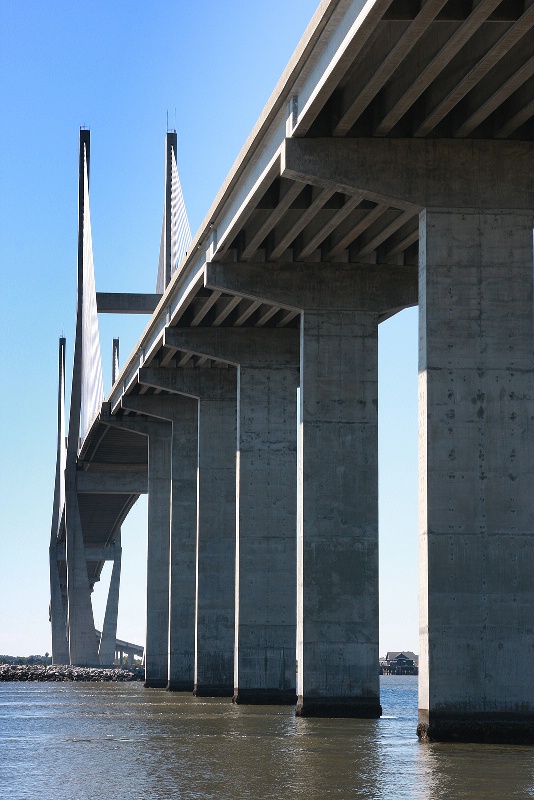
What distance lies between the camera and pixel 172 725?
106 feet

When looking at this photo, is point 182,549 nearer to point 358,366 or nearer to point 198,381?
point 198,381

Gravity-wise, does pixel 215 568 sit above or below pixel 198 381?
below

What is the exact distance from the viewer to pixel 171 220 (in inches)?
2785

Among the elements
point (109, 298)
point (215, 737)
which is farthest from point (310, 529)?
point (109, 298)

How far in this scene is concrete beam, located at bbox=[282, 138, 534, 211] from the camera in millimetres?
26609

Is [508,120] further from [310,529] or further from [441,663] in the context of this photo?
[310,529]

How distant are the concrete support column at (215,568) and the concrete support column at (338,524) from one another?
1488cm

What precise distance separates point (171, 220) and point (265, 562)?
101 ft

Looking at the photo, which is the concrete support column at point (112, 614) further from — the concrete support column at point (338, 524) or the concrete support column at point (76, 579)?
the concrete support column at point (338, 524)

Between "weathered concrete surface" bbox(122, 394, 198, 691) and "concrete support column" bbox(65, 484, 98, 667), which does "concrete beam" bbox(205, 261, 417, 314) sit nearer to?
"weathered concrete surface" bbox(122, 394, 198, 691)

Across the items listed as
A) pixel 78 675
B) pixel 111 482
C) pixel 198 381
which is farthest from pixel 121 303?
pixel 198 381

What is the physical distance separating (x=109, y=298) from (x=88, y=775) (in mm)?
62230

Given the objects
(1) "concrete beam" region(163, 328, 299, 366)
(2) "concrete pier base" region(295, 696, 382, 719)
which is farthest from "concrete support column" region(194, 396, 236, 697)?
(2) "concrete pier base" region(295, 696, 382, 719)

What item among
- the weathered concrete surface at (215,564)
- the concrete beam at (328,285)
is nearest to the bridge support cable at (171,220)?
the weathered concrete surface at (215,564)
